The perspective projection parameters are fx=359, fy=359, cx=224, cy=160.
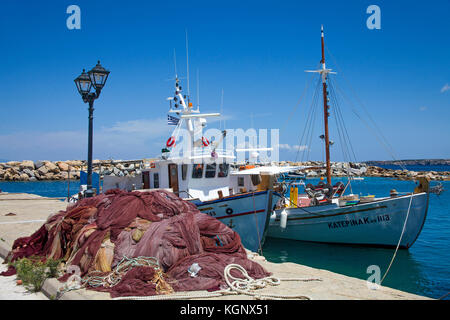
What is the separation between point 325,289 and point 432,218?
2190 cm

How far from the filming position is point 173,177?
14492 mm

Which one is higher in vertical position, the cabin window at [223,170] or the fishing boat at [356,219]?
the cabin window at [223,170]

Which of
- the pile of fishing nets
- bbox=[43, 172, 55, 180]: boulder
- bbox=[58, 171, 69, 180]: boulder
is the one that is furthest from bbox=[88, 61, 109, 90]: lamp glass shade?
bbox=[43, 172, 55, 180]: boulder

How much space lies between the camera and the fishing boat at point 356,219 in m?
13.5

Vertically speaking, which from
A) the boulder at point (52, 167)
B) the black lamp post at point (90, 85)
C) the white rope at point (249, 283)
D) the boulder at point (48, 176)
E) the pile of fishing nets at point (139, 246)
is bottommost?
the boulder at point (48, 176)

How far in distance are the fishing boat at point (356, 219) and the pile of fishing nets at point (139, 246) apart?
8361 mm

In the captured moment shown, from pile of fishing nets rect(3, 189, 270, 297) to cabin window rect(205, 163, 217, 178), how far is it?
6616 mm

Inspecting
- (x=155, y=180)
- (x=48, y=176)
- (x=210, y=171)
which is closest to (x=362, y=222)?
(x=210, y=171)

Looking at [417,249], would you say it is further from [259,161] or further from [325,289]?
[325,289]

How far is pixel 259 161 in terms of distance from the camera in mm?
17828

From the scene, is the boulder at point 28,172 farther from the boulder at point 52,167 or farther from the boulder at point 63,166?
the boulder at point 63,166

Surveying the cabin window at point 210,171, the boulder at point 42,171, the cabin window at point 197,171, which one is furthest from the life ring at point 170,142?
the boulder at point 42,171

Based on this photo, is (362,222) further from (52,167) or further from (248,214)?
(52,167)

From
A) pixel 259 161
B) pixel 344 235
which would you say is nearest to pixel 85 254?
pixel 344 235
